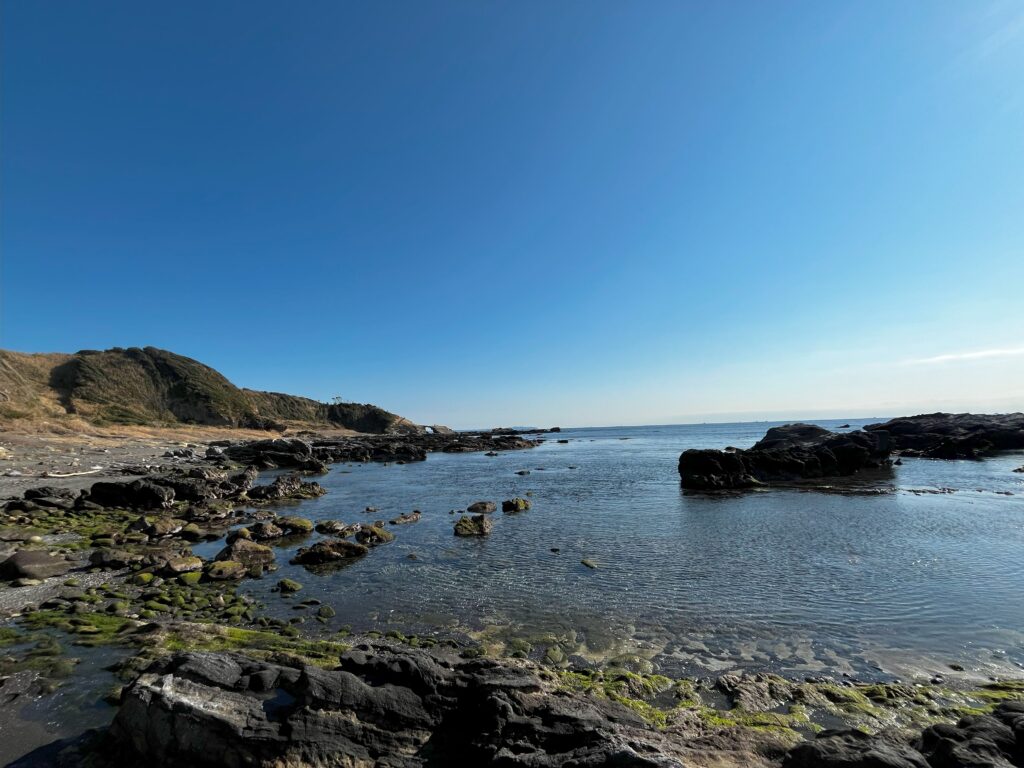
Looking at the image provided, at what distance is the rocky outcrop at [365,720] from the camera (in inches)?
229

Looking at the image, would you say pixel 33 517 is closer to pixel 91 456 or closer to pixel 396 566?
pixel 396 566

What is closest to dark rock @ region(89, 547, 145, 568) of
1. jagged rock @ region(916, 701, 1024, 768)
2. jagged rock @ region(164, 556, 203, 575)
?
jagged rock @ region(164, 556, 203, 575)

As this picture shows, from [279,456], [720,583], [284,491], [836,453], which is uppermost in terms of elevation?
[279,456]

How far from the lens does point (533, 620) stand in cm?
1304

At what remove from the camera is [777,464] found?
4606cm

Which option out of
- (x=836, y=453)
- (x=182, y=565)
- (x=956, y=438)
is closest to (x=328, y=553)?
(x=182, y=565)

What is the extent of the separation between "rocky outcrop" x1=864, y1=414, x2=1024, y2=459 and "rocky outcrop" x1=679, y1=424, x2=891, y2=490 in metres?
16.0

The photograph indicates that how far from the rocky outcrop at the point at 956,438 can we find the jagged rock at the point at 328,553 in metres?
74.5

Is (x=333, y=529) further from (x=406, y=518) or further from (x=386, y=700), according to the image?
(x=386, y=700)

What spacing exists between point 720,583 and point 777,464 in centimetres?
3550

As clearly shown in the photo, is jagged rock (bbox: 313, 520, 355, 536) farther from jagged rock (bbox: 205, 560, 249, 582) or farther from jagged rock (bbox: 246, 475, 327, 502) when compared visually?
jagged rock (bbox: 246, 475, 327, 502)

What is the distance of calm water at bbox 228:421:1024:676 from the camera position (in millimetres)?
11398

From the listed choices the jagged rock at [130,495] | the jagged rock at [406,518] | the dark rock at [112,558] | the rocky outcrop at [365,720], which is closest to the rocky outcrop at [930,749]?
the rocky outcrop at [365,720]

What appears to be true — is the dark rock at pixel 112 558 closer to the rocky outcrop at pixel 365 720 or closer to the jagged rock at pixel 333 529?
the jagged rock at pixel 333 529
